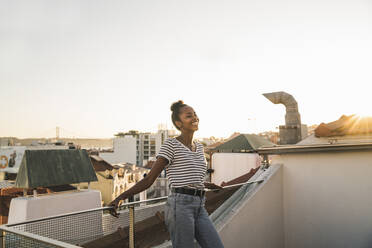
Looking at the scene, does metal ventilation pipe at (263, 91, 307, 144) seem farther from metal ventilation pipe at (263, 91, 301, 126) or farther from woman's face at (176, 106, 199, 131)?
woman's face at (176, 106, 199, 131)

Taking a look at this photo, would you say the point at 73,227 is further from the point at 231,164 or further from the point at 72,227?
the point at 231,164

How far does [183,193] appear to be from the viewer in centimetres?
182

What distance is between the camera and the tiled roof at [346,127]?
507cm

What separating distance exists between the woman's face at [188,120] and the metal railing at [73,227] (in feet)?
2.50

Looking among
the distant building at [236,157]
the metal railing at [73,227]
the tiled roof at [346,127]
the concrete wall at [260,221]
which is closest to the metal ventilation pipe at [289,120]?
the tiled roof at [346,127]

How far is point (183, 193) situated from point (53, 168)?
7.48m

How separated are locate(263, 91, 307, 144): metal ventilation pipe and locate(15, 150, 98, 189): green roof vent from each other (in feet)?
20.1

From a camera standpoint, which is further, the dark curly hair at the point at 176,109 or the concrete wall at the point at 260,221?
the concrete wall at the point at 260,221

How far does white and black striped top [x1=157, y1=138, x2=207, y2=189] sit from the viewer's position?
1.82 m

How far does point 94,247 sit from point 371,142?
404cm

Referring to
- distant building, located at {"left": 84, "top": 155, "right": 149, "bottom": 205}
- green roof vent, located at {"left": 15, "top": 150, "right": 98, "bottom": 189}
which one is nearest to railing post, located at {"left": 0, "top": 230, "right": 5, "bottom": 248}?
green roof vent, located at {"left": 15, "top": 150, "right": 98, "bottom": 189}

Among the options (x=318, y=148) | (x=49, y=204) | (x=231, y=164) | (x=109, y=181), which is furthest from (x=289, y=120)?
(x=109, y=181)

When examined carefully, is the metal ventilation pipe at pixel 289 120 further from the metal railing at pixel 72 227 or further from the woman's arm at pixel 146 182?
the woman's arm at pixel 146 182

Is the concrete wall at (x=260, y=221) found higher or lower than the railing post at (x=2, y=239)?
lower
